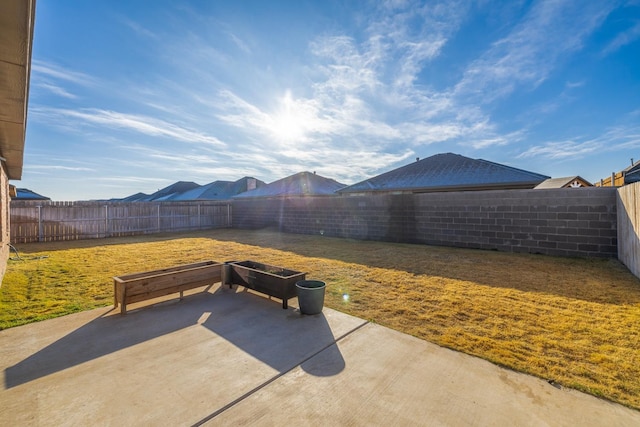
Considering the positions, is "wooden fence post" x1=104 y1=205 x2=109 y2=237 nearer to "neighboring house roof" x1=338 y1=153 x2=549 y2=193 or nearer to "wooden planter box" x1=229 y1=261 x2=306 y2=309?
"wooden planter box" x1=229 y1=261 x2=306 y2=309

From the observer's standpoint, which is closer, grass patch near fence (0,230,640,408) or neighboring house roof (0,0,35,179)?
neighboring house roof (0,0,35,179)

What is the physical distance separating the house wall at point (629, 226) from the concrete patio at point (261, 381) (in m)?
5.22

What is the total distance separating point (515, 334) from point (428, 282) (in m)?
2.12

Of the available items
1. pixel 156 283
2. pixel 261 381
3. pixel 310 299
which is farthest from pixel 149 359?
pixel 310 299

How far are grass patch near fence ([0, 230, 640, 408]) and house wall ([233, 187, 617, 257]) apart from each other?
0.66 metres

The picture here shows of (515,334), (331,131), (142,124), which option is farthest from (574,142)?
(142,124)

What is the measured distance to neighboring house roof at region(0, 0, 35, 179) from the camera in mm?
1781

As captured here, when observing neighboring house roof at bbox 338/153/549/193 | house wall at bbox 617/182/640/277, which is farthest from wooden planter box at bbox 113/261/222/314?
neighboring house roof at bbox 338/153/549/193

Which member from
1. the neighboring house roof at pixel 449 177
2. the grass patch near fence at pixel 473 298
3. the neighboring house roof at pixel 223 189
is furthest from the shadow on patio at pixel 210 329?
the neighboring house roof at pixel 223 189

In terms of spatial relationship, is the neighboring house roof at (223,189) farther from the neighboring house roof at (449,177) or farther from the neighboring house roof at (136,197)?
the neighboring house roof at (449,177)

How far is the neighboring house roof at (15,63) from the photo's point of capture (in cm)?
178

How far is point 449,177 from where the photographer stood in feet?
48.8

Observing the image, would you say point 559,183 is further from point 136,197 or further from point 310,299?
point 136,197

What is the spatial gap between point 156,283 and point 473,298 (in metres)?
5.05
